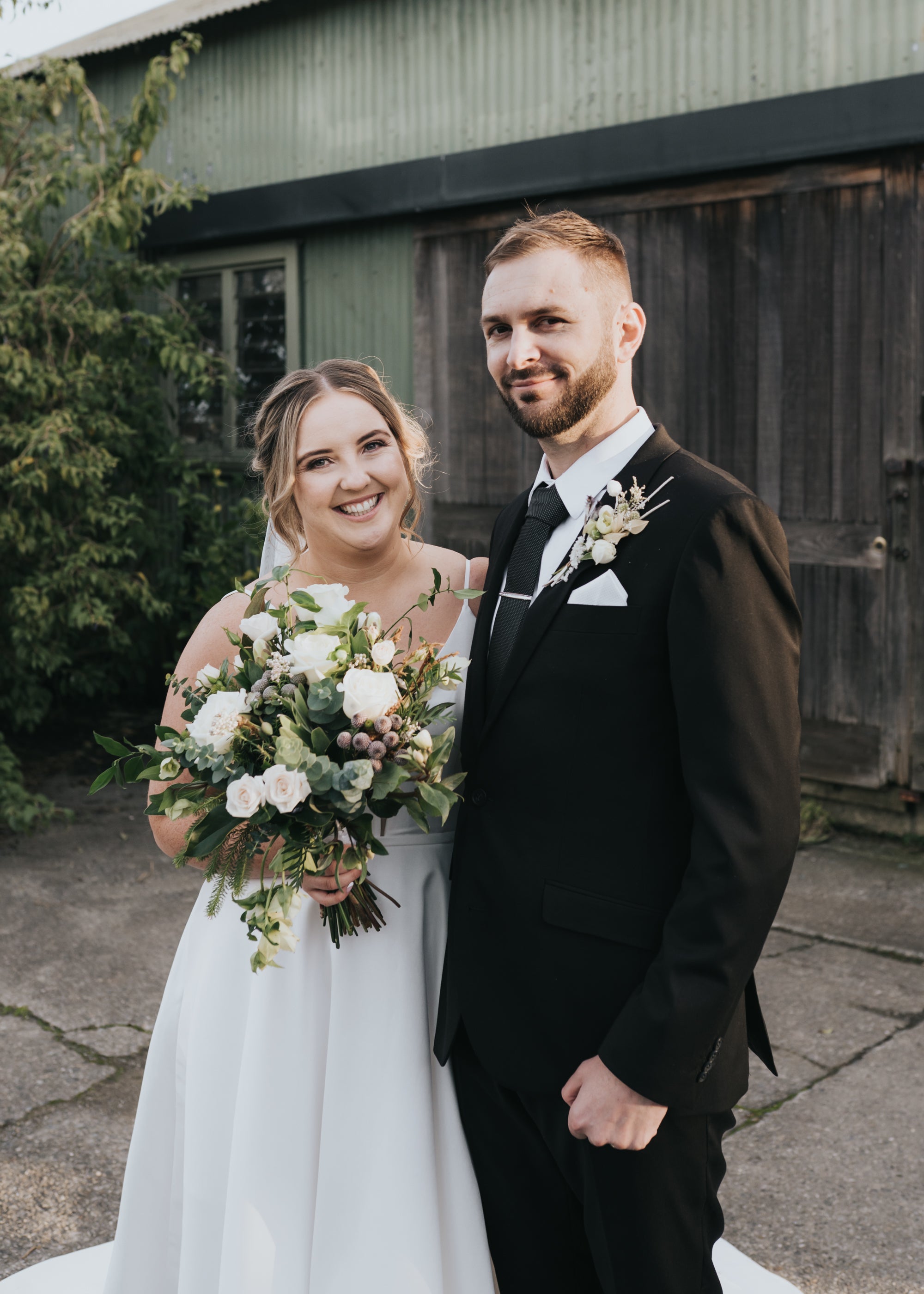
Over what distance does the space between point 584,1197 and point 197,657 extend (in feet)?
4.27

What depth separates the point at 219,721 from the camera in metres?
2.00

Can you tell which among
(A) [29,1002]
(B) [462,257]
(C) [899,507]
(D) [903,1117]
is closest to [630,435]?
(D) [903,1117]

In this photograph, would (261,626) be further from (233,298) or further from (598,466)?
(233,298)

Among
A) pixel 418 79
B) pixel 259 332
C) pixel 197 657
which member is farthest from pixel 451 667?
pixel 259 332

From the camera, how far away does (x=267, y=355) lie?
27.3 ft

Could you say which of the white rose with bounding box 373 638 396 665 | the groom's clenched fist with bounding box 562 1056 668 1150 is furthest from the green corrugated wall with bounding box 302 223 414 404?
the groom's clenched fist with bounding box 562 1056 668 1150

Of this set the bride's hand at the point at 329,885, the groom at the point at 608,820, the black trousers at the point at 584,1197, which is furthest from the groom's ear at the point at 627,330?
the black trousers at the point at 584,1197

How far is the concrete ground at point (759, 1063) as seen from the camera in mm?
3162

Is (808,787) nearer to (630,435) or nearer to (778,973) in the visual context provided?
(778,973)

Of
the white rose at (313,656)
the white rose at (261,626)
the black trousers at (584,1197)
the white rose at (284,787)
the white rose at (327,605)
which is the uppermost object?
the white rose at (327,605)

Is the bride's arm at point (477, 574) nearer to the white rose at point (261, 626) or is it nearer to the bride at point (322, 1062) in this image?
the bride at point (322, 1062)

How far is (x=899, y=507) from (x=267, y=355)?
4.43 metres

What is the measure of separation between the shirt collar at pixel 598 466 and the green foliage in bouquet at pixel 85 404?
16.6 feet

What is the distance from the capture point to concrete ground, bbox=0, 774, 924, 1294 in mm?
3162
